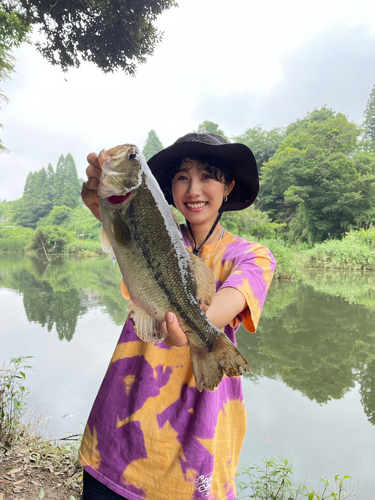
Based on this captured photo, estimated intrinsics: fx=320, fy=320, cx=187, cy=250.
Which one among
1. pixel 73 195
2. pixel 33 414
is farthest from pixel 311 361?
pixel 73 195

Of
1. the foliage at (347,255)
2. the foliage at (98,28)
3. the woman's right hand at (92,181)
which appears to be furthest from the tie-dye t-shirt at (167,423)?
the foliage at (347,255)

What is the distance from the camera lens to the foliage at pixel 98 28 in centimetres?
420

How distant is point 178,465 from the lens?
1.21m

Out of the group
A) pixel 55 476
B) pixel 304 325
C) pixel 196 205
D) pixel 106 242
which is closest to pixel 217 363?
pixel 106 242

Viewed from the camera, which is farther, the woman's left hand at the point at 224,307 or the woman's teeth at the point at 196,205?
the woman's teeth at the point at 196,205

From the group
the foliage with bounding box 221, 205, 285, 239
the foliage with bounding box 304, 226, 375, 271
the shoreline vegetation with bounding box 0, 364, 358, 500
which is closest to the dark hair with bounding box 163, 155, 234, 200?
the shoreline vegetation with bounding box 0, 364, 358, 500

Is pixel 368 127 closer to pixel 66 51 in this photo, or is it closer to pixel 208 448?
pixel 66 51

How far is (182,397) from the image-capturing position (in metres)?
1.29

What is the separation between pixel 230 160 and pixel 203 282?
665mm

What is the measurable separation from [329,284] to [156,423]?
44.9ft

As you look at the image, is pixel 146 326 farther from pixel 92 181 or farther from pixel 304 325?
pixel 304 325

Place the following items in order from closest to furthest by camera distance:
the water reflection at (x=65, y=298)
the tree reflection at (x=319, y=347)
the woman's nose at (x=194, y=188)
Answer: the woman's nose at (x=194, y=188)
the tree reflection at (x=319, y=347)
the water reflection at (x=65, y=298)

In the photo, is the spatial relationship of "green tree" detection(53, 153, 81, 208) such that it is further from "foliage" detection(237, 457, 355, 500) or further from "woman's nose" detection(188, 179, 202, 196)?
"woman's nose" detection(188, 179, 202, 196)

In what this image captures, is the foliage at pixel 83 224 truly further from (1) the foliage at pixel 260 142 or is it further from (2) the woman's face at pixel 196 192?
(2) the woman's face at pixel 196 192
